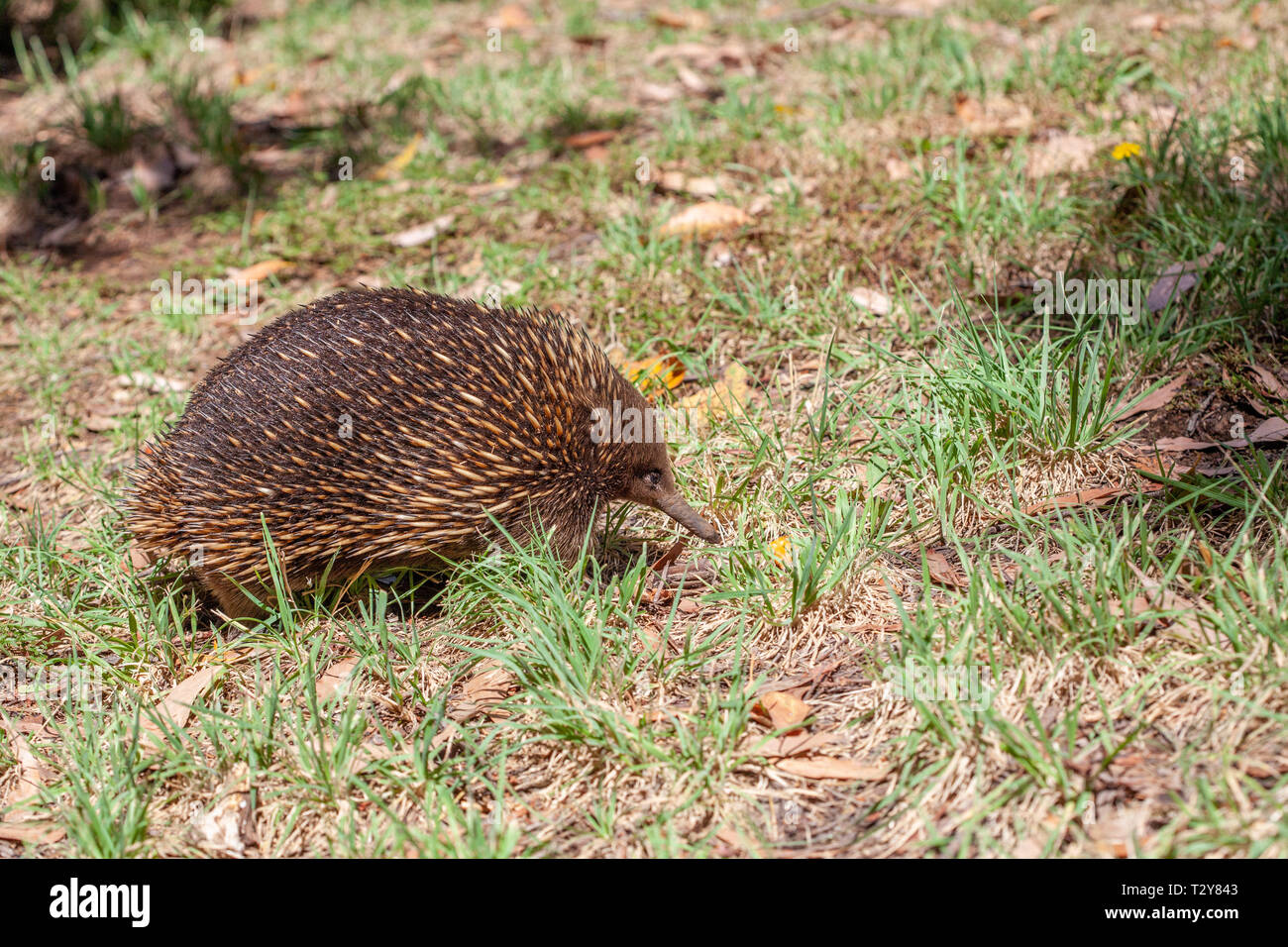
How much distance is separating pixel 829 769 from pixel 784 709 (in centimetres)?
22

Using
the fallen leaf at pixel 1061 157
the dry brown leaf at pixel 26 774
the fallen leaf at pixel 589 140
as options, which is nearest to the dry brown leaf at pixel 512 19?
the fallen leaf at pixel 589 140

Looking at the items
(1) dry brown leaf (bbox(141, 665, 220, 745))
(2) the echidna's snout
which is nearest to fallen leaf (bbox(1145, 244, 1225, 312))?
(2) the echidna's snout

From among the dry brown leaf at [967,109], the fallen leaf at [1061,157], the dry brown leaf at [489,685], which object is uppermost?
the dry brown leaf at [967,109]

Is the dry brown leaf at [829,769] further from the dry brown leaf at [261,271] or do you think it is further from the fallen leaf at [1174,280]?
the dry brown leaf at [261,271]

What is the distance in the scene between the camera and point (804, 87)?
614 centimetres

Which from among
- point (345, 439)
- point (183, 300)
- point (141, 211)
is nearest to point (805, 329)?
point (345, 439)

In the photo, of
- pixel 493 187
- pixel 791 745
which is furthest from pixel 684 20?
pixel 791 745

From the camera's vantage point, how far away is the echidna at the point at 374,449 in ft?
10.9

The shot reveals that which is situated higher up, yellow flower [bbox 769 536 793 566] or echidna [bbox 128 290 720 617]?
echidna [bbox 128 290 720 617]

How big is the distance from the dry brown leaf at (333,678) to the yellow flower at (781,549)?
1.29m

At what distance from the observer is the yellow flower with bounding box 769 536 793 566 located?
10.8ft

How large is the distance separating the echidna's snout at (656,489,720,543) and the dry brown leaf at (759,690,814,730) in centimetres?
75

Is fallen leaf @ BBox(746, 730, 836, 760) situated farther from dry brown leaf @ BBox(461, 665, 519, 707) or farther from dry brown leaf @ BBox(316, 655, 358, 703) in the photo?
dry brown leaf @ BBox(316, 655, 358, 703)
